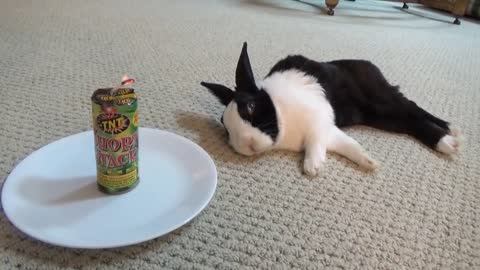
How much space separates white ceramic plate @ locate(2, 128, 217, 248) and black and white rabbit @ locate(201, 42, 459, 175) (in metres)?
0.14

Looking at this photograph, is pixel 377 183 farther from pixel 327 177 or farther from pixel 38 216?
pixel 38 216

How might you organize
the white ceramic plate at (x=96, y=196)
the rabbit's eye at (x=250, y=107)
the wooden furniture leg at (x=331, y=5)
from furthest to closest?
the wooden furniture leg at (x=331, y=5)
the rabbit's eye at (x=250, y=107)
the white ceramic plate at (x=96, y=196)

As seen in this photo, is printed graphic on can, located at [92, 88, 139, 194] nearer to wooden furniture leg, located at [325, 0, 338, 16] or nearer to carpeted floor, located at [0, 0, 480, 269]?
carpeted floor, located at [0, 0, 480, 269]

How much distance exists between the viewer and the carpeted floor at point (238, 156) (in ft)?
2.04

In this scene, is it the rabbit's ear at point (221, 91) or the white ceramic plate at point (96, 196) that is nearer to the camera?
the white ceramic plate at point (96, 196)

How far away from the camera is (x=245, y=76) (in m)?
0.86

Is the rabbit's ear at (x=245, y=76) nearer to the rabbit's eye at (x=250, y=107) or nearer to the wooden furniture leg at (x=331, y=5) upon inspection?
the rabbit's eye at (x=250, y=107)

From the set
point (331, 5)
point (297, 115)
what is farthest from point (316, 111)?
point (331, 5)

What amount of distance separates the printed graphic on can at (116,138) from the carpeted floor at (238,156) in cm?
11

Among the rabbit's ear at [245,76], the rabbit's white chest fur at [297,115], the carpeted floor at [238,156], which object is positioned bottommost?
the carpeted floor at [238,156]

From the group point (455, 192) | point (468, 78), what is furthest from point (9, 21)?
point (468, 78)

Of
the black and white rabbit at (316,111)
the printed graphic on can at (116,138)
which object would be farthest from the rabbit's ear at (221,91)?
the printed graphic on can at (116,138)

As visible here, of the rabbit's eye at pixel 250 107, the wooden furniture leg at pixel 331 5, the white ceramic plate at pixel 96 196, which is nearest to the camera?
the white ceramic plate at pixel 96 196

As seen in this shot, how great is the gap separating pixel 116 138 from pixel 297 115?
413mm
